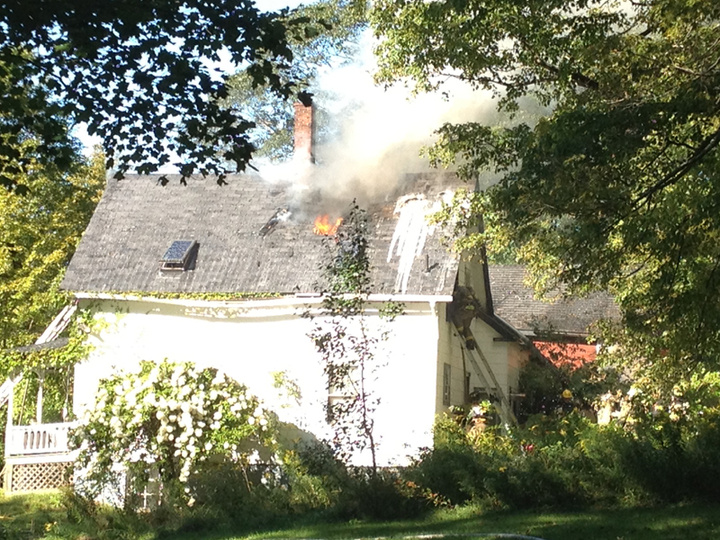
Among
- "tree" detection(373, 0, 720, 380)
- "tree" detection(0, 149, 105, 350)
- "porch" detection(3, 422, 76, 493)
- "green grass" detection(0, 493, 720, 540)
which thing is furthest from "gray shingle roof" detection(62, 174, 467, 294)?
"green grass" detection(0, 493, 720, 540)

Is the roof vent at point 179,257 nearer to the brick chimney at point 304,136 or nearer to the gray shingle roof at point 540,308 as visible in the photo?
the brick chimney at point 304,136

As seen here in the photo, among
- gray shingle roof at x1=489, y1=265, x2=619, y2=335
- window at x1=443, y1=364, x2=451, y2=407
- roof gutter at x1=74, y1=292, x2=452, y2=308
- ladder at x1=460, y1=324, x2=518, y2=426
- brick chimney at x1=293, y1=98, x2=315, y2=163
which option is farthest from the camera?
gray shingle roof at x1=489, y1=265, x2=619, y2=335

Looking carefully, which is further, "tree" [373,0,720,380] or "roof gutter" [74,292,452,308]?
"roof gutter" [74,292,452,308]

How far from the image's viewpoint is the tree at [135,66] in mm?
9797

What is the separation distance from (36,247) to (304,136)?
28.0 feet

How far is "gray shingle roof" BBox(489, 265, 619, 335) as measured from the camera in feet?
123

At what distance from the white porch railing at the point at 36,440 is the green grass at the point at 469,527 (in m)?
5.39

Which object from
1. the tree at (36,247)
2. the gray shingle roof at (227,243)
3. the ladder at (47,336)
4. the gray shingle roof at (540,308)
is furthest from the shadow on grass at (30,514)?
the gray shingle roof at (540,308)

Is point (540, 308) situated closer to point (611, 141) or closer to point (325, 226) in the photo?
point (325, 226)

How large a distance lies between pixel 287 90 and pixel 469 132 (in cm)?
679

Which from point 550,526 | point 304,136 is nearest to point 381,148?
point 304,136

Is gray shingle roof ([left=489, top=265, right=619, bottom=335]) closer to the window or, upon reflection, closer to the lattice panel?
the window

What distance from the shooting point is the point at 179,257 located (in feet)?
75.5

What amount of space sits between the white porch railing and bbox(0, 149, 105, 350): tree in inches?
166
